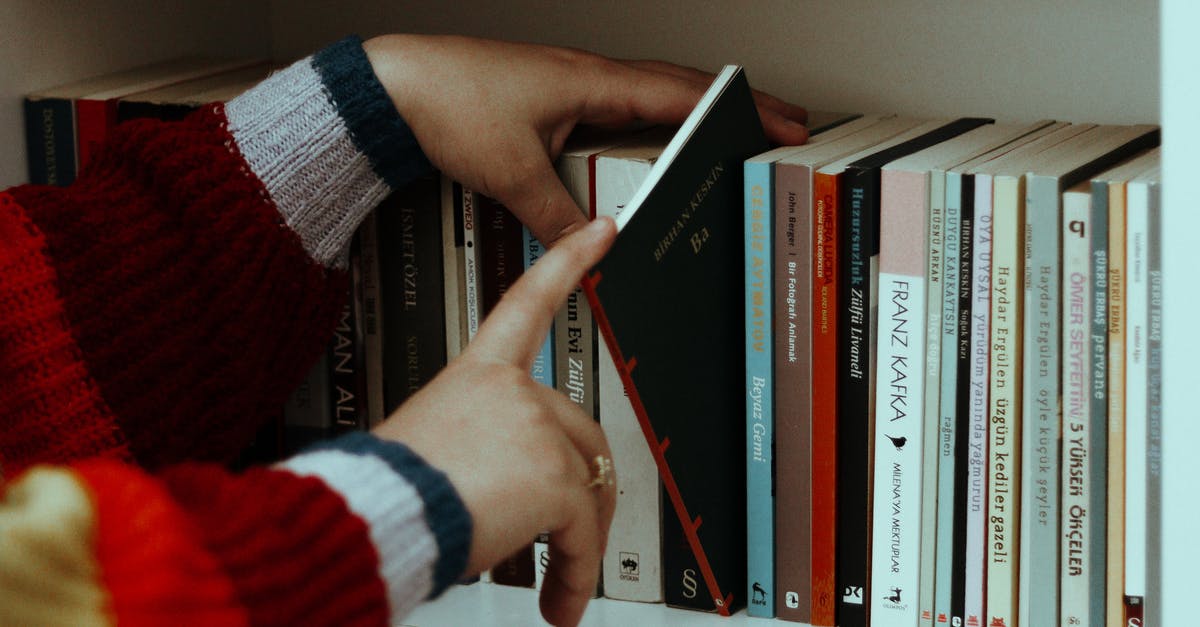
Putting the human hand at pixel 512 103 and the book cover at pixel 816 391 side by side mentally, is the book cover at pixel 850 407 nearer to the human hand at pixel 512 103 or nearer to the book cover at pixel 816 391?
the book cover at pixel 816 391

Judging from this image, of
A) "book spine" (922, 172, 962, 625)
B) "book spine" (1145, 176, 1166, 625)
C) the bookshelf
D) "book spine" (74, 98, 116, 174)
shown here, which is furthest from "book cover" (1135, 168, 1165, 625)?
"book spine" (74, 98, 116, 174)

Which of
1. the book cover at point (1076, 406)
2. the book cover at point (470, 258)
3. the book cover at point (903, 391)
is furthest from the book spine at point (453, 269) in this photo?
the book cover at point (1076, 406)

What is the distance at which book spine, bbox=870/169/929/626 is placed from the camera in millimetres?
752

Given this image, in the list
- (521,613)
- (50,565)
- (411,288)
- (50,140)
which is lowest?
(521,613)

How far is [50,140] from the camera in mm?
934

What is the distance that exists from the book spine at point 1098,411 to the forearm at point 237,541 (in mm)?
356

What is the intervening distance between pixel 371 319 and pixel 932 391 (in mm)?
369

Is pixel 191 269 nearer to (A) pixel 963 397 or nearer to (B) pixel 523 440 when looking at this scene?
(B) pixel 523 440

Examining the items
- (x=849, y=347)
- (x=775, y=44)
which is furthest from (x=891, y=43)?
(x=849, y=347)

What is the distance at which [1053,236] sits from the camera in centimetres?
71

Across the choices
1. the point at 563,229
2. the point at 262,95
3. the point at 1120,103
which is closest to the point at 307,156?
the point at 262,95

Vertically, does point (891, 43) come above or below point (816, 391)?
above

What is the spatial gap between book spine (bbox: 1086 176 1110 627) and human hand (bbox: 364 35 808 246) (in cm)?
26

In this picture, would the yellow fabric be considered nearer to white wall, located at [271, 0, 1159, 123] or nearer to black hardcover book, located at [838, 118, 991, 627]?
black hardcover book, located at [838, 118, 991, 627]
